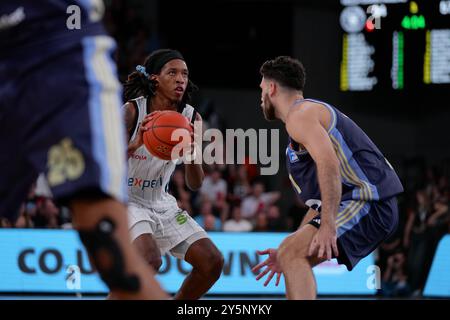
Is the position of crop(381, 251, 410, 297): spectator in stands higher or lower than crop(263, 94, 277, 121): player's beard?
lower

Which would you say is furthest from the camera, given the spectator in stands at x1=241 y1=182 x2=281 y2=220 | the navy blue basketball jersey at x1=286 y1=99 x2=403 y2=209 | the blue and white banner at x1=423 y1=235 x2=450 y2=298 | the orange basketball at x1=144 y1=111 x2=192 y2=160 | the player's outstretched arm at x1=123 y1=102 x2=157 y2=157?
the spectator in stands at x1=241 y1=182 x2=281 y2=220

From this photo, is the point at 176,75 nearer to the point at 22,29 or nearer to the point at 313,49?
the point at 22,29

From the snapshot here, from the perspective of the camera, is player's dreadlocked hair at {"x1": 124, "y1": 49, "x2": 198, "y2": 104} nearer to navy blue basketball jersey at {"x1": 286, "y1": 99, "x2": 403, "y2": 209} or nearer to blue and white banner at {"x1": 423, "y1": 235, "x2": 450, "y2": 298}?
navy blue basketball jersey at {"x1": 286, "y1": 99, "x2": 403, "y2": 209}

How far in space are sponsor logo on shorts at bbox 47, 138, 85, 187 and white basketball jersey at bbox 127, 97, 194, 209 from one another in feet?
9.47

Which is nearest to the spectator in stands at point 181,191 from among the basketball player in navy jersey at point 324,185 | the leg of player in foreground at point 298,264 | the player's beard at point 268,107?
the player's beard at point 268,107

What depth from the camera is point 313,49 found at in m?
14.3

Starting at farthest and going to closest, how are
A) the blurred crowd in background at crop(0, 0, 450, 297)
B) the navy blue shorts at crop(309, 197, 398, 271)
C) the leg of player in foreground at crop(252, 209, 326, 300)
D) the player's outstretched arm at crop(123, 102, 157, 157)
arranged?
1. the blurred crowd in background at crop(0, 0, 450, 297)
2. the player's outstretched arm at crop(123, 102, 157, 157)
3. the navy blue shorts at crop(309, 197, 398, 271)
4. the leg of player in foreground at crop(252, 209, 326, 300)

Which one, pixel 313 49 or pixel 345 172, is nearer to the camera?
pixel 345 172

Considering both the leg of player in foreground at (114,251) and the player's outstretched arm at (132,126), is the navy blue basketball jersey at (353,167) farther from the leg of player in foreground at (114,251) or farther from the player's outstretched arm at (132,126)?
the leg of player in foreground at (114,251)

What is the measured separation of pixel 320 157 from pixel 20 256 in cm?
543

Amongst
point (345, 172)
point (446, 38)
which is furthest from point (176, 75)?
point (446, 38)

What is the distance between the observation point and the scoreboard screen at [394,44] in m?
10.8

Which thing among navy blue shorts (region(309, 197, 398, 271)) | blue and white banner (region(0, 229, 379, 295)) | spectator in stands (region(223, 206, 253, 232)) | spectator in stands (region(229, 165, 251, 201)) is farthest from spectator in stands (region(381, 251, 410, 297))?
navy blue shorts (region(309, 197, 398, 271))

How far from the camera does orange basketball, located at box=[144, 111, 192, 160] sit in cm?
509
